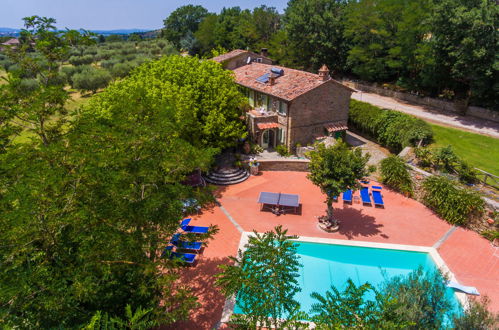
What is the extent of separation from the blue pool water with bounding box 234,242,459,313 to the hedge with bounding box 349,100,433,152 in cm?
1488

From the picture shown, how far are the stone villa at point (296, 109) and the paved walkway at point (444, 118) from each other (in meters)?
12.8

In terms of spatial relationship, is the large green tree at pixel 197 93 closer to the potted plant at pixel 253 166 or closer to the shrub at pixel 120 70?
the potted plant at pixel 253 166

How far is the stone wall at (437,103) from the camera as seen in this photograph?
36531mm

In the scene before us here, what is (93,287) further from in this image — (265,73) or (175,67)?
(265,73)

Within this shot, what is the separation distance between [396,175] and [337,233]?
29.2ft

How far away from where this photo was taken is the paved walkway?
33900mm

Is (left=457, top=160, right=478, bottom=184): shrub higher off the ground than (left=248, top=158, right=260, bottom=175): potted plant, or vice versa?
(left=457, top=160, right=478, bottom=184): shrub

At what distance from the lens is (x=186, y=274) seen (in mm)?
17359

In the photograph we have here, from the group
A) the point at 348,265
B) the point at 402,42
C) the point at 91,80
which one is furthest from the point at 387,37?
the point at 91,80

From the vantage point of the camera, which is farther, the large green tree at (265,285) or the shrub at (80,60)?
the shrub at (80,60)

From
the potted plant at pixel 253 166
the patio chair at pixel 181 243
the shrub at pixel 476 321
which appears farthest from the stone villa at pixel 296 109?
the shrub at pixel 476 321

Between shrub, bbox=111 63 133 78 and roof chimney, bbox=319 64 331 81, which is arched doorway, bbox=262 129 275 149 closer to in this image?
roof chimney, bbox=319 64 331 81

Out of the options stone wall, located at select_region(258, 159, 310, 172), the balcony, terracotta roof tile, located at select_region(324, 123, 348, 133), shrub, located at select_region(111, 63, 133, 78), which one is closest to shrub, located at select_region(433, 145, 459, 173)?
terracotta roof tile, located at select_region(324, 123, 348, 133)

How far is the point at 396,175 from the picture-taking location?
25.5m
